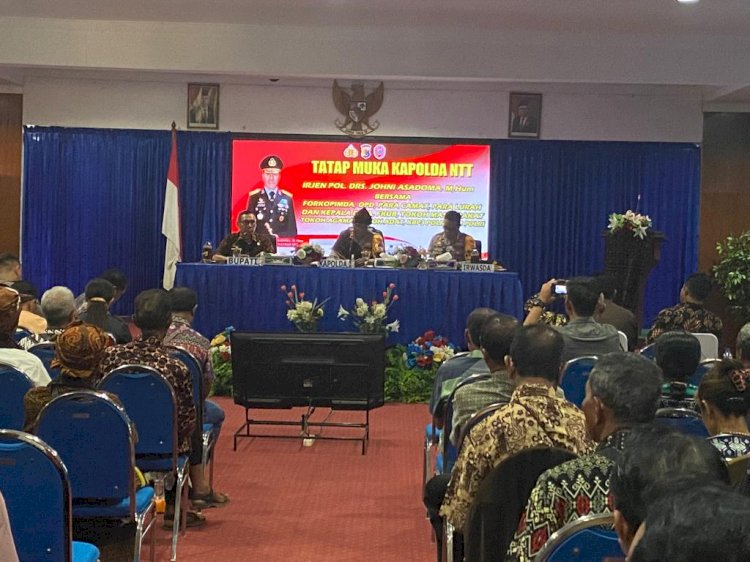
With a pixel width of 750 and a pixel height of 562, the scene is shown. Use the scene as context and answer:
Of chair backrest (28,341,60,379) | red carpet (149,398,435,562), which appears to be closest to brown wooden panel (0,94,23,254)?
red carpet (149,398,435,562)

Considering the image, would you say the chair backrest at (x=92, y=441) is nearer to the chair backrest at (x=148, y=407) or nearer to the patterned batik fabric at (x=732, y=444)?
the chair backrest at (x=148, y=407)

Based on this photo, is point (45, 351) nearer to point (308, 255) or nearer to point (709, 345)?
point (709, 345)

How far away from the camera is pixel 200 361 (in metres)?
4.45

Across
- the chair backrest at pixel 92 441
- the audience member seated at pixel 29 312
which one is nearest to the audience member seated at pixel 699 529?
the chair backrest at pixel 92 441

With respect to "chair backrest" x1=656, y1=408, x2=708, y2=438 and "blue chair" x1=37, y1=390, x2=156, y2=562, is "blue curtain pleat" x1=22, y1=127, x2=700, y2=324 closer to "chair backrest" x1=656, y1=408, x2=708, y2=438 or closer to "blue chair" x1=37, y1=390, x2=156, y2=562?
"chair backrest" x1=656, y1=408, x2=708, y2=438

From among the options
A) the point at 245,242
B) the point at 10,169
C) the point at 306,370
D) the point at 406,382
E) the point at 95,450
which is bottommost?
the point at 406,382

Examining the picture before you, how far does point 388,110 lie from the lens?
38.9 ft

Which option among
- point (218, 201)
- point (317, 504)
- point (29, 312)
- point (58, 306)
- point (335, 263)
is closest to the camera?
point (317, 504)

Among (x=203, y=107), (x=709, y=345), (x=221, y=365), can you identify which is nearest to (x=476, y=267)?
(x=221, y=365)

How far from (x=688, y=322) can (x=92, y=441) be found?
3856 mm

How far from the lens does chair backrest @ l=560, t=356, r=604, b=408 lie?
434 cm

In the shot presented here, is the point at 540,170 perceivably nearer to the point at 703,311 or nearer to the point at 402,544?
the point at 703,311

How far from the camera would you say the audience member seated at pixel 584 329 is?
15.6 feet

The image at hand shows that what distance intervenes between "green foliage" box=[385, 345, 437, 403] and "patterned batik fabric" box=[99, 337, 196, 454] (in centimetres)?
377
